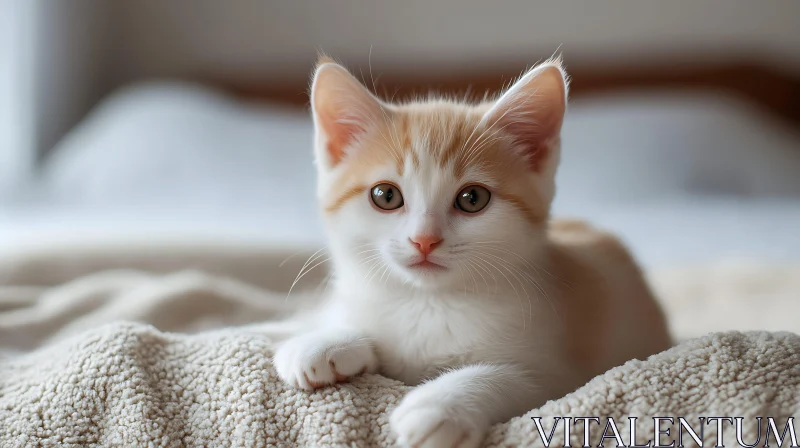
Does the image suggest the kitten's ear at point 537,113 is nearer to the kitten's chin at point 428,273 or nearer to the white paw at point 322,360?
the kitten's chin at point 428,273

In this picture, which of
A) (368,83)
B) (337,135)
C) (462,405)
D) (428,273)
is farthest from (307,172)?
(462,405)

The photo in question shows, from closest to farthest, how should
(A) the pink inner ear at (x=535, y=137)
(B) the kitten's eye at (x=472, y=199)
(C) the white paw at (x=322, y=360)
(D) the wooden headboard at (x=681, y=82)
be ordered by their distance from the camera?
(C) the white paw at (x=322, y=360) → (B) the kitten's eye at (x=472, y=199) → (A) the pink inner ear at (x=535, y=137) → (D) the wooden headboard at (x=681, y=82)

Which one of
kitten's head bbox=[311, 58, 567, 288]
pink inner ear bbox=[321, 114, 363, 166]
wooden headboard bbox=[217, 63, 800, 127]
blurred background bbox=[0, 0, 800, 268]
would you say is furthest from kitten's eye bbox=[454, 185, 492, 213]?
wooden headboard bbox=[217, 63, 800, 127]

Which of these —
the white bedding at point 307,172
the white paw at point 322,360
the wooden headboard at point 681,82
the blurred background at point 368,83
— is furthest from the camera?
→ the wooden headboard at point 681,82

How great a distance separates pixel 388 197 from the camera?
954 mm

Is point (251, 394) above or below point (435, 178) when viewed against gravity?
below

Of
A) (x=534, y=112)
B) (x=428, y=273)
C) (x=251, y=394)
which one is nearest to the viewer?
(x=251, y=394)

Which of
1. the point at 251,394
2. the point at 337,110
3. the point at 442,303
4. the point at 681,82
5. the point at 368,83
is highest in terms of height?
the point at 681,82

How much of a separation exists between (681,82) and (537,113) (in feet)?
8.26

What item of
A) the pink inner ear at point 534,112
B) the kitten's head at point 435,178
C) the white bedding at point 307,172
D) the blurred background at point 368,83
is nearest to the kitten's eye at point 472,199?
the kitten's head at point 435,178

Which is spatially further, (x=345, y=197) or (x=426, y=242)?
(x=345, y=197)

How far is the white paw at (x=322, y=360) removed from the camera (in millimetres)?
816

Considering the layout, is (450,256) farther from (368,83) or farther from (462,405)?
(368,83)

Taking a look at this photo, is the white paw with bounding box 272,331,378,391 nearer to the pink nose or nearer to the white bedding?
the pink nose
